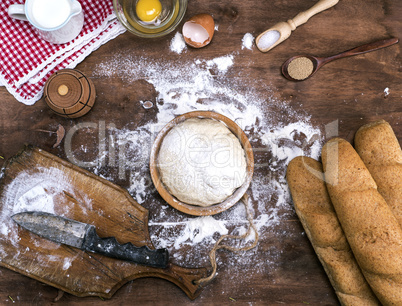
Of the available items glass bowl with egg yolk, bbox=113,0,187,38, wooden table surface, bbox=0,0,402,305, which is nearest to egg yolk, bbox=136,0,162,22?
glass bowl with egg yolk, bbox=113,0,187,38

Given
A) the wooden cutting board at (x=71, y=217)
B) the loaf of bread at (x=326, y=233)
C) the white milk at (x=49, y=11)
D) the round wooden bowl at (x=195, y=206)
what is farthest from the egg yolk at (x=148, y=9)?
the loaf of bread at (x=326, y=233)

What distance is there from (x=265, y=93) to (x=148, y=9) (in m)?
0.69

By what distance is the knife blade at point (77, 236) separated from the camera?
1.42 metres

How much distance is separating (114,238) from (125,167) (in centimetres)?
34

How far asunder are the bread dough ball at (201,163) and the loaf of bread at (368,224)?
0.43 meters

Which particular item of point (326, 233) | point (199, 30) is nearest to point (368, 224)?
point (326, 233)

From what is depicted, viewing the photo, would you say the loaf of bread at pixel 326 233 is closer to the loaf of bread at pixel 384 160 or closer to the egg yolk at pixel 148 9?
the loaf of bread at pixel 384 160

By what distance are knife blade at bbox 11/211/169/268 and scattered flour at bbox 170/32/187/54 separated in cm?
94

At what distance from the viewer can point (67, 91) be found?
145cm

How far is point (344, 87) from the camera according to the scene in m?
1.65

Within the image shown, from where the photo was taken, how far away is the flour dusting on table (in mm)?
1585

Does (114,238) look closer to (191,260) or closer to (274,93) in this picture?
(191,260)

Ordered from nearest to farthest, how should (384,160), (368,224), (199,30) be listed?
(368,224) < (384,160) < (199,30)

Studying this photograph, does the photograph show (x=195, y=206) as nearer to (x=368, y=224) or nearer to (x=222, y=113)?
(x=222, y=113)
